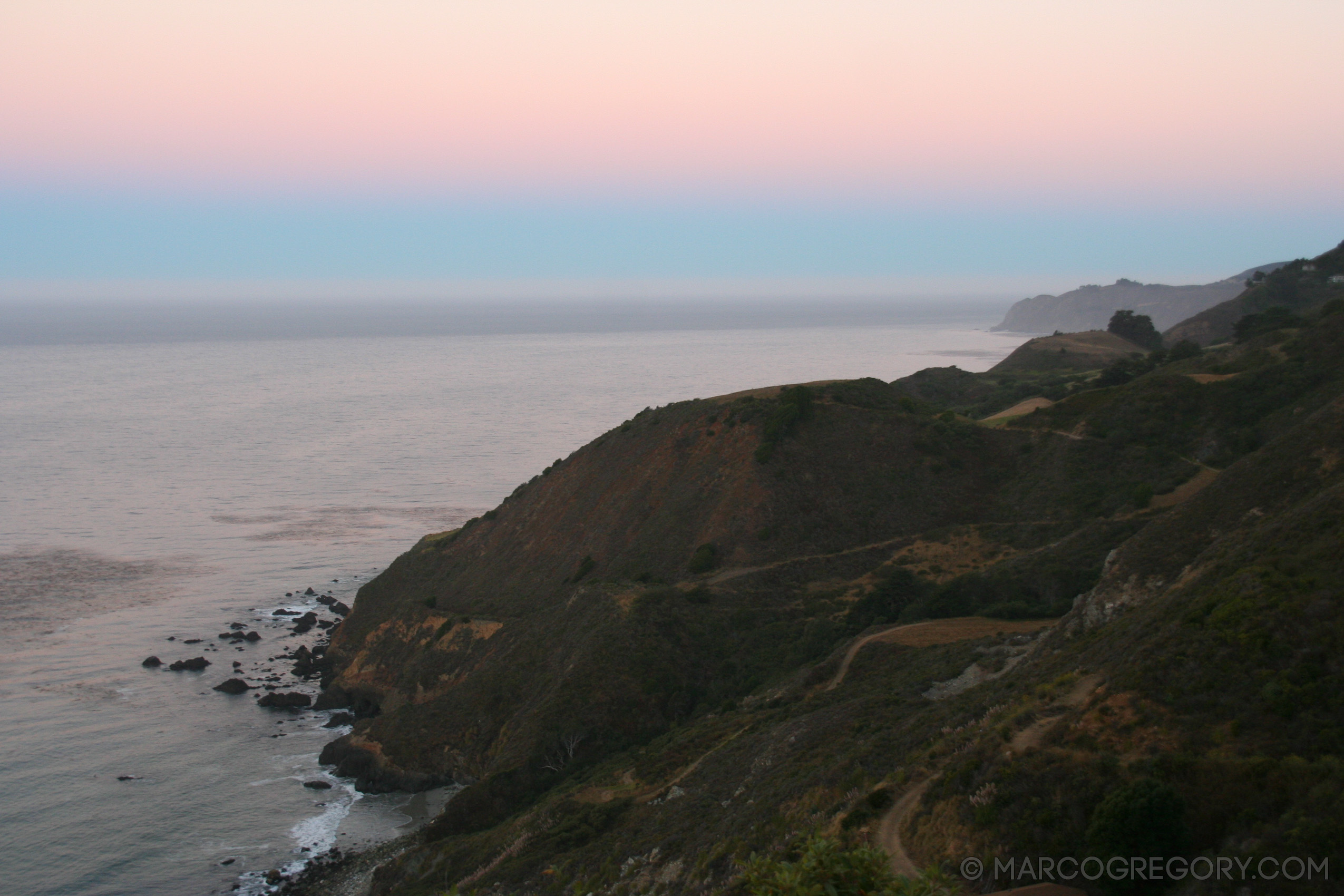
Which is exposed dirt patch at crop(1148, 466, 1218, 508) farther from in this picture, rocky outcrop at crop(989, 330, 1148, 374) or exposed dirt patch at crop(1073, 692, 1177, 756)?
rocky outcrop at crop(989, 330, 1148, 374)

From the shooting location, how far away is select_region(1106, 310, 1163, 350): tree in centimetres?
11294

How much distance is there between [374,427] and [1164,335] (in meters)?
101

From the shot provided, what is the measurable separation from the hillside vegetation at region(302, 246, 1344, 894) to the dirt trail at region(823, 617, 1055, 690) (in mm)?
252

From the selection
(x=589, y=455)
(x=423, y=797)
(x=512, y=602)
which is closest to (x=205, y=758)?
(x=423, y=797)

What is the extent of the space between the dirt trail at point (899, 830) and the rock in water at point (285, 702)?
1525 inches

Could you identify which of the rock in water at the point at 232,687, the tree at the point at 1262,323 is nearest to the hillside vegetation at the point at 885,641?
the tree at the point at 1262,323

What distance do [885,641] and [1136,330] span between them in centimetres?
9323

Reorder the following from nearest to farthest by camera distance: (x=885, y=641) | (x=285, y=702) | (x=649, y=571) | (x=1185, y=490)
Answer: (x=885, y=641) < (x=1185, y=490) < (x=285, y=702) < (x=649, y=571)

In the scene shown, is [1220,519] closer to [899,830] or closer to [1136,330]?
[899,830]

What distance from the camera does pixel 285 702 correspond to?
5047 cm

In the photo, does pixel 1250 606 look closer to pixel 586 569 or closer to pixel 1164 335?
pixel 586 569

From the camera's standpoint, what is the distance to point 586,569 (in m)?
53.3

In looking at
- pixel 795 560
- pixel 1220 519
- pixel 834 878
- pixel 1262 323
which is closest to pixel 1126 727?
pixel 834 878

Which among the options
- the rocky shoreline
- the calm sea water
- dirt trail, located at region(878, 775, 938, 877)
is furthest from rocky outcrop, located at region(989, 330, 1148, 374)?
dirt trail, located at region(878, 775, 938, 877)
